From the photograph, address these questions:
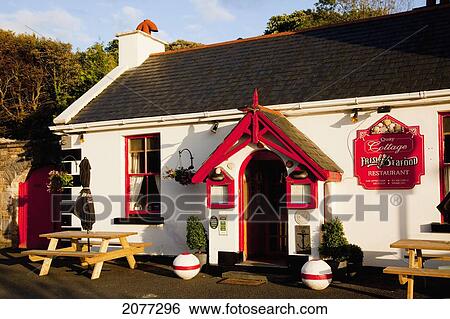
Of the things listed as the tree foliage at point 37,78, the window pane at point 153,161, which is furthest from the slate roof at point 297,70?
the tree foliage at point 37,78

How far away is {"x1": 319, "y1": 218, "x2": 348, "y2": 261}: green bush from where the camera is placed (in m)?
9.48

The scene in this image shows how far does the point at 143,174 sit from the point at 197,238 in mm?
2521

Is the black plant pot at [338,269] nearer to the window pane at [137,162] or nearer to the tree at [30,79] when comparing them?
the window pane at [137,162]

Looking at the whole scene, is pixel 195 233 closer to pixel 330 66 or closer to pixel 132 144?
pixel 132 144

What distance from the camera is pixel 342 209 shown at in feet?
33.8

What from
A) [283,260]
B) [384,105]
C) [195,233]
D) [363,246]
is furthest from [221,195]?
[384,105]

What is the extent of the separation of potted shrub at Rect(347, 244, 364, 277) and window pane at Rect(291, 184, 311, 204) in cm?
114

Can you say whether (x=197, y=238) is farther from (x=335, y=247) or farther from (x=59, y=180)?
(x=59, y=180)

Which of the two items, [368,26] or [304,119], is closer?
[304,119]

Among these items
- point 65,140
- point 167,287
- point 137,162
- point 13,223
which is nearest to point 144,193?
point 137,162

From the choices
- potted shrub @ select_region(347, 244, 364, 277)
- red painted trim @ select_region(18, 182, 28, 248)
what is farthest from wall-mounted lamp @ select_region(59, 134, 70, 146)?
potted shrub @ select_region(347, 244, 364, 277)

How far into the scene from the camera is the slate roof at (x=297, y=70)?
10.7m

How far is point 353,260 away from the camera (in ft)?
31.3
